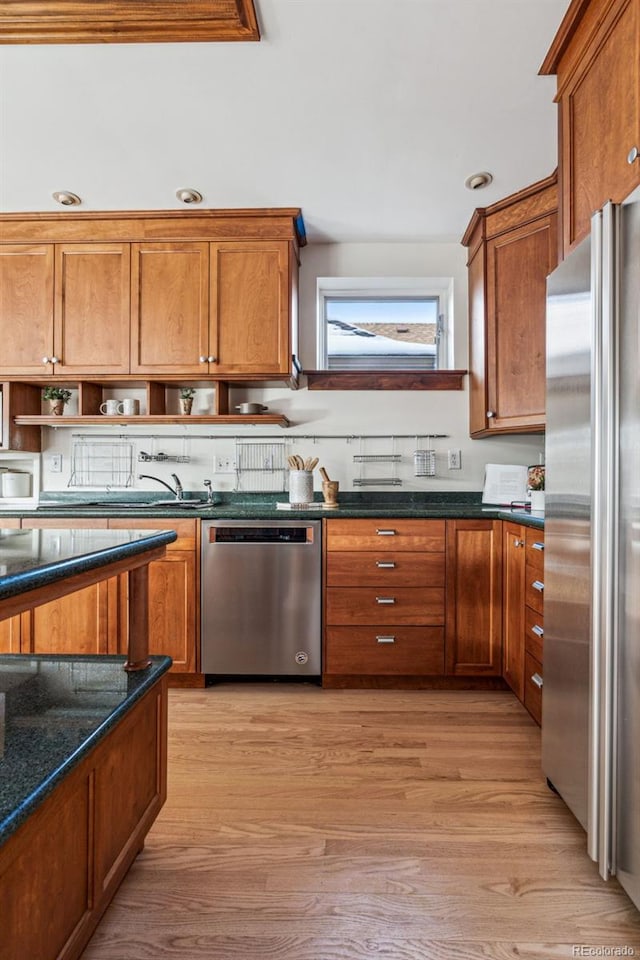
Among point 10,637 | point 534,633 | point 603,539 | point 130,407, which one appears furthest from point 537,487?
point 10,637

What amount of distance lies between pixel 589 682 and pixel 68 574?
50.7 inches

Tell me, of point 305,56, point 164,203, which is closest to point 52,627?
point 164,203

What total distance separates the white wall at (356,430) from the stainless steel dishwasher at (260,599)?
0.68 metres

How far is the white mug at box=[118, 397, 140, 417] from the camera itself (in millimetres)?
2842

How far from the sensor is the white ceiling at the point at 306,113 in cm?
161

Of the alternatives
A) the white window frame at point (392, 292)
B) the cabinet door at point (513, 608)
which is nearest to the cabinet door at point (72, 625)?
the white window frame at point (392, 292)

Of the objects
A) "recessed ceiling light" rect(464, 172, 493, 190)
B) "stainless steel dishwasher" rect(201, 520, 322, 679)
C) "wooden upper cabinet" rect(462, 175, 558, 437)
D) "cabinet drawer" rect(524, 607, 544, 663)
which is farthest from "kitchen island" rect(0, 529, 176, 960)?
"recessed ceiling light" rect(464, 172, 493, 190)

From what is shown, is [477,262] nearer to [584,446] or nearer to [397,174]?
[397,174]

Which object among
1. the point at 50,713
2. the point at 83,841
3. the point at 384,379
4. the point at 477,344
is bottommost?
the point at 83,841

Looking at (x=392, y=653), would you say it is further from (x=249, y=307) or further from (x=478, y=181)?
(x=478, y=181)

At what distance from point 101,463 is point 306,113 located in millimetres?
2175

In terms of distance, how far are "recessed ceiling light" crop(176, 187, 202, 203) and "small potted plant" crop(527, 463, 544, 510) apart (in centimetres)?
222

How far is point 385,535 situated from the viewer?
7.95 feet

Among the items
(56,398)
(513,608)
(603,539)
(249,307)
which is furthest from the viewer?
(56,398)
